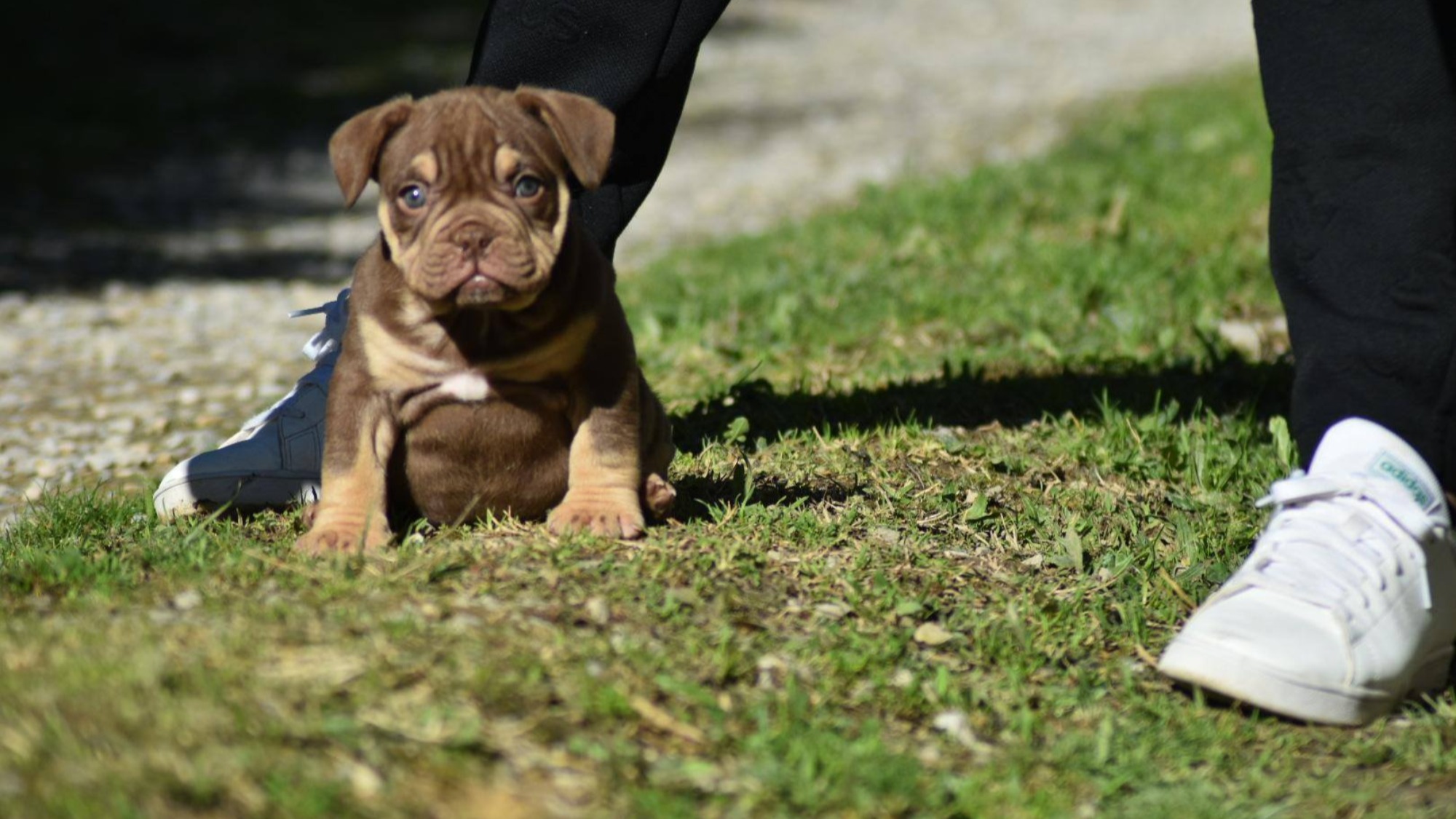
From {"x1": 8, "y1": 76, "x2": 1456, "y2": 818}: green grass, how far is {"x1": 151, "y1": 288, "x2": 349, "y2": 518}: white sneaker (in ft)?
0.49

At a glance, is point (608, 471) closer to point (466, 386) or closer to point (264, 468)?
point (466, 386)

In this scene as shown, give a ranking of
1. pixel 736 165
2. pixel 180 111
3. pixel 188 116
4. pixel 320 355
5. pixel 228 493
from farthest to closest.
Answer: pixel 180 111, pixel 188 116, pixel 736 165, pixel 320 355, pixel 228 493

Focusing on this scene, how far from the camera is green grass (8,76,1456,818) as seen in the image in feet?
7.89

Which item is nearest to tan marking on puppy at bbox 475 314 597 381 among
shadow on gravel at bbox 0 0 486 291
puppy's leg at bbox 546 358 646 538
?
puppy's leg at bbox 546 358 646 538

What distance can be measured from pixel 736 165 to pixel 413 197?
339 inches

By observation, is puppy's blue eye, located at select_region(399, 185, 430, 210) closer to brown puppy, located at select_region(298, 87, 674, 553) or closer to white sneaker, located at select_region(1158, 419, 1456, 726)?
brown puppy, located at select_region(298, 87, 674, 553)

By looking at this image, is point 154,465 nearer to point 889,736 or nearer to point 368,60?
point 889,736

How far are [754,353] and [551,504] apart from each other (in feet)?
7.96

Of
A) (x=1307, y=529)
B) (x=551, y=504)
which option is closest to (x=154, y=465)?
(x=551, y=504)

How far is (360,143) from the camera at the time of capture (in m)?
3.15

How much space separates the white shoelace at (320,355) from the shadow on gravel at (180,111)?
4516 millimetres

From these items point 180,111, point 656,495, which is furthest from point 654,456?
point 180,111

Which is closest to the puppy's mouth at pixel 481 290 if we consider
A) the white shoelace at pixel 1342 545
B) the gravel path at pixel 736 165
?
the white shoelace at pixel 1342 545

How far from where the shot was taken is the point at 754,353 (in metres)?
5.81
